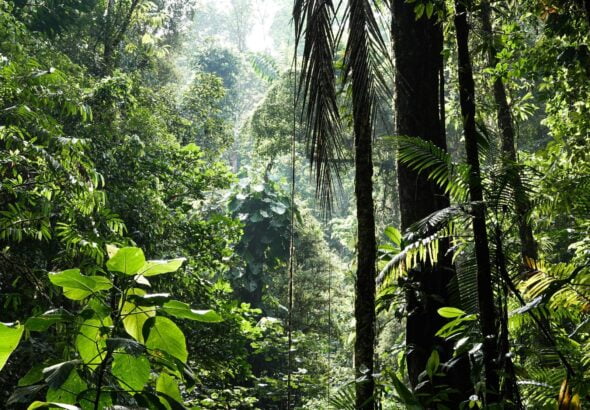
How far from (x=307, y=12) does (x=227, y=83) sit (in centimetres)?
2503

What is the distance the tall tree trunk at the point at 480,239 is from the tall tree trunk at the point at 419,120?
83 cm

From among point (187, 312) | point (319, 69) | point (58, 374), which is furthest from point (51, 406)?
point (319, 69)

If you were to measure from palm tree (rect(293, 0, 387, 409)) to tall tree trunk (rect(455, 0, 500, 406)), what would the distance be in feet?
1.98

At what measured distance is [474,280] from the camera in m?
2.39

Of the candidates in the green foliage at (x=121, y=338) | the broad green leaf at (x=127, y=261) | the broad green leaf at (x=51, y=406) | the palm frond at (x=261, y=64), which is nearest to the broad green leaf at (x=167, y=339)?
the green foliage at (x=121, y=338)

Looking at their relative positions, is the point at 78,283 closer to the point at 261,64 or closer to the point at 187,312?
the point at 187,312

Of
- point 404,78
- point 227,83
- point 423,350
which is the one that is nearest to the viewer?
point 423,350

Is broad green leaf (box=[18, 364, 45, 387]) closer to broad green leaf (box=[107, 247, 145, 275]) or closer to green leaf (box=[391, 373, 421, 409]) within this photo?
broad green leaf (box=[107, 247, 145, 275])

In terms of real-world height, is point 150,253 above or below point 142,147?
below


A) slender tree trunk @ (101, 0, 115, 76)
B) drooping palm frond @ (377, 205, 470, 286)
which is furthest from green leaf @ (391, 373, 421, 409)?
slender tree trunk @ (101, 0, 115, 76)

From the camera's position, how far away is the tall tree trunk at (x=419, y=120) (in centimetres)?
289

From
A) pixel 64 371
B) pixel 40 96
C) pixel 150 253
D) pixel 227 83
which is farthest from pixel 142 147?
pixel 227 83

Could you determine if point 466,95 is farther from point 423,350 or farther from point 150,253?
point 150,253

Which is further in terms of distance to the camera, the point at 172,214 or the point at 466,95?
the point at 172,214
